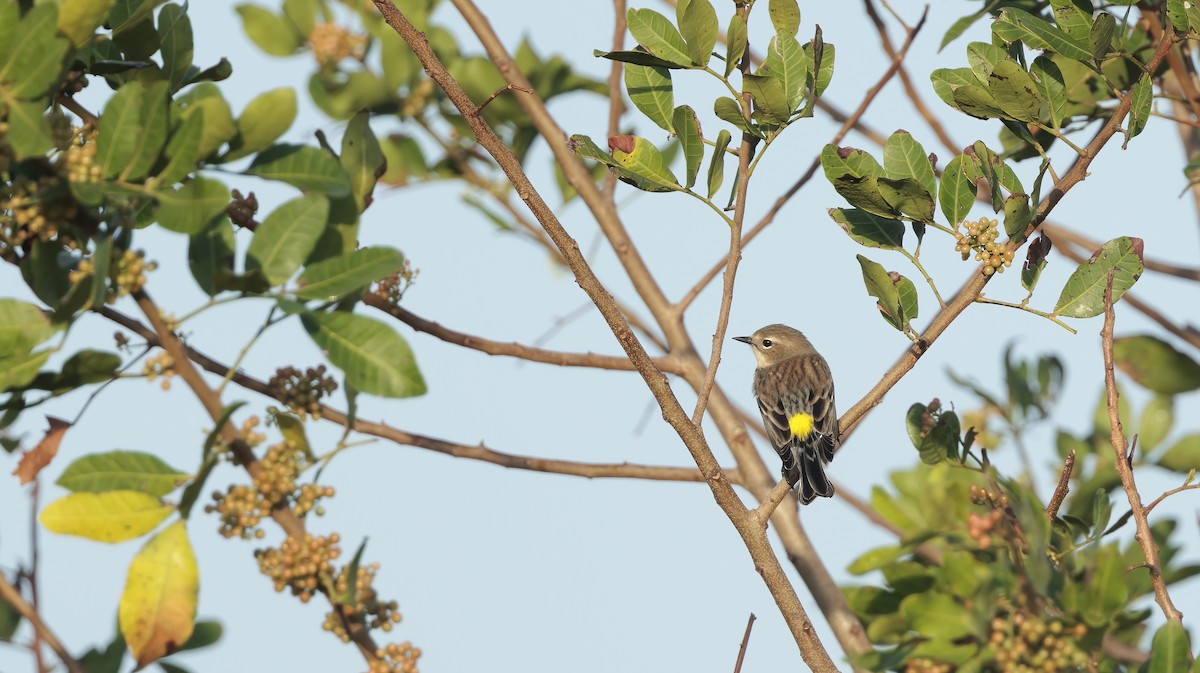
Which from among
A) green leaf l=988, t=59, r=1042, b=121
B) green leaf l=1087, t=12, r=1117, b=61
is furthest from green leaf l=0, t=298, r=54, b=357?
green leaf l=1087, t=12, r=1117, b=61

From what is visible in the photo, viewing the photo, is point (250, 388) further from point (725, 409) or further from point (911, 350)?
point (725, 409)

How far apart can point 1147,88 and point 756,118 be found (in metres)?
1.22

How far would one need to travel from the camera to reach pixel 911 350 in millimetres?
4238

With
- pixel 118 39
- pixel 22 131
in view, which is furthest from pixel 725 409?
pixel 22 131

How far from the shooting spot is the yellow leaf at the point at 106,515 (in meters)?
3.08

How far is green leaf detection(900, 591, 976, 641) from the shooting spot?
3.16 meters

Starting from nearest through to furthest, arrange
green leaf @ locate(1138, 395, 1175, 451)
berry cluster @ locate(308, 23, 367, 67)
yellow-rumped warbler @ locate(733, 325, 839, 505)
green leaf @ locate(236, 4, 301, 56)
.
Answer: green leaf @ locate(1138, 395, 1175, 451) < yellow-rumped warbler @ locate(733, 325, 839, 505) < berry cluster @ locate(308, 23, 367, 67) < green leaf @ locate(236, 4, 301, 56)

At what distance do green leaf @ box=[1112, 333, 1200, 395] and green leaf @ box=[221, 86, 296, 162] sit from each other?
4.12m

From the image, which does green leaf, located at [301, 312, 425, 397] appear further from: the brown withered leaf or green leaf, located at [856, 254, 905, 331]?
green leaf, located at [856, 254, 905, 331]

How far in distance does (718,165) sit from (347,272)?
4.84 ft

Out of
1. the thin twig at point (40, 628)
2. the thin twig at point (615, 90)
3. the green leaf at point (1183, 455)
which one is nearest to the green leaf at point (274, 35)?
the thin twig at point (615, 90)

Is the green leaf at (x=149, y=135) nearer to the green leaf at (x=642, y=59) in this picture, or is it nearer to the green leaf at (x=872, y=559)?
the green leaf at (x=642, y=59)

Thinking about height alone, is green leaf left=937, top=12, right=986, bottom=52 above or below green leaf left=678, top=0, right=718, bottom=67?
A: above

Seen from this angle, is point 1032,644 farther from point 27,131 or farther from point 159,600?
point 27,131
